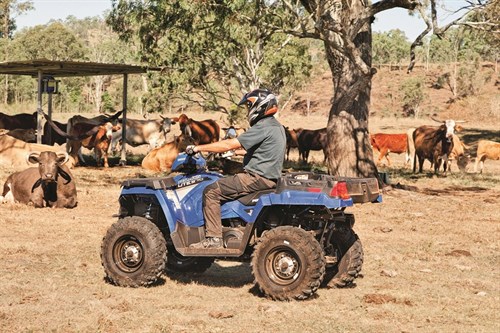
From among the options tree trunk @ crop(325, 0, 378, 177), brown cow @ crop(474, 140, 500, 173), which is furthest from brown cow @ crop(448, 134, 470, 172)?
tree trunk @ crop(325, 0, 378, 177)

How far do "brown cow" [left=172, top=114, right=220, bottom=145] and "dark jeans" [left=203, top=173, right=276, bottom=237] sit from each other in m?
20.4

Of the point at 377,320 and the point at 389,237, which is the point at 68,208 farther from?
the point at 377,320

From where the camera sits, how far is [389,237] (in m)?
13.4

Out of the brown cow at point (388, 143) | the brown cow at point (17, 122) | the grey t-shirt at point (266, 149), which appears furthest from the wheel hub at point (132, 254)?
the brown cow at point (388, 143)

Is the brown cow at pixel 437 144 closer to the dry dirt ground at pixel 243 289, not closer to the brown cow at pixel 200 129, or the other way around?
the brown cow at pixel 200 129

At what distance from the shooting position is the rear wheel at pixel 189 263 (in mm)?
9789

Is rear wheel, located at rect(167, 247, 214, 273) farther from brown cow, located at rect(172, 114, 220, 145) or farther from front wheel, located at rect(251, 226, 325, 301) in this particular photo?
brown cow, located at rect(172, 114, 220, 145)

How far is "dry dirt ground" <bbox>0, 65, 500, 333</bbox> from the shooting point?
7586mm

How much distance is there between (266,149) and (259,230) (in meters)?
0.95

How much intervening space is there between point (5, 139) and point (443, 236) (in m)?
14.6

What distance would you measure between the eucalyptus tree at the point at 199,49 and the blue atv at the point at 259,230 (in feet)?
42.7

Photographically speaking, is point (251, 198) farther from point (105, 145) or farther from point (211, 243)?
point (105, 145)

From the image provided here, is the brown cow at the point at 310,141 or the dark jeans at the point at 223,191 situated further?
the brown cow at the point at 310,141

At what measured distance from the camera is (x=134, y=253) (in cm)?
900
